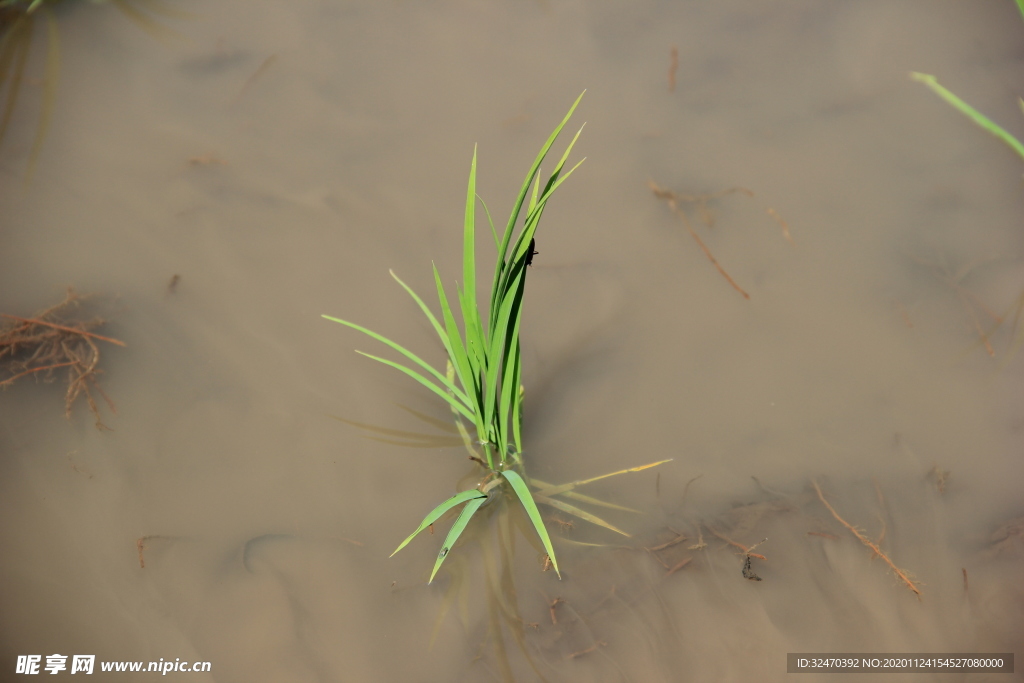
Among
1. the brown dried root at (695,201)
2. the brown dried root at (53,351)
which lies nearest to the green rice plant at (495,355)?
the brown dried root at (695,201)

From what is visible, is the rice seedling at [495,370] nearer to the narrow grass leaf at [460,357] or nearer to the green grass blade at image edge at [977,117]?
the narrow grass leaf at [460,357]

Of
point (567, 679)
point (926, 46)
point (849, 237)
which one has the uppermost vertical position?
point (926, 46)

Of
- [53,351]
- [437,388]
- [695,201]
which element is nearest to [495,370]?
[437,388]

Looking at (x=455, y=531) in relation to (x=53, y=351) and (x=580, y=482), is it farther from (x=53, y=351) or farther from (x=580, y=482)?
(x=53, y=351)

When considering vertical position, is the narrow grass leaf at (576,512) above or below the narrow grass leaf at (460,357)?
below

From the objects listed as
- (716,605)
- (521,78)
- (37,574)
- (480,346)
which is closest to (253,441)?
(37,574)

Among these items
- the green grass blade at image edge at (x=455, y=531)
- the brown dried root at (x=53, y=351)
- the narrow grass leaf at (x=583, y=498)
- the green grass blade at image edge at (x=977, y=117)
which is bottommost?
the narrow grass leaf at (x=583, y=498)

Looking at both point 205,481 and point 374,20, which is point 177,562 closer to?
point 205,481
